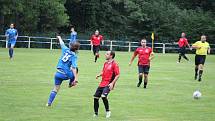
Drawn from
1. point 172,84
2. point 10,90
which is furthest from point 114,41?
point 10,90

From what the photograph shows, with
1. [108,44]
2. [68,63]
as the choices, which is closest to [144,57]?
[68,63]

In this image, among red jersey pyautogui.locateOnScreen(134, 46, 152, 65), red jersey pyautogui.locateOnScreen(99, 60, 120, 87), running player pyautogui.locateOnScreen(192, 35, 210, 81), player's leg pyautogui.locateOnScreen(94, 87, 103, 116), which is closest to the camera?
player's leg pyautogui.locateOnScreen(94, 87, 103, 116)

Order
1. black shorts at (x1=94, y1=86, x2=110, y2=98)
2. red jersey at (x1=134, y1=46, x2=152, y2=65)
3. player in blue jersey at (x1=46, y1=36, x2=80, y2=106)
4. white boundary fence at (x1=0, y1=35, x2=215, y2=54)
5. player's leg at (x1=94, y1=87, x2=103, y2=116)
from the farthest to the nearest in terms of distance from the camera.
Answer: white boundary fence at (x1=0, y1=35, x2=215, y2=54) → red jersey at (x1=134, y1=46, x2=152, y2=65) → player in blue jersey at (x1=46, y1=36, x2=80, y2=106) → player's leg at (x1=94, y1=87, x2=103, y2=116) → black shorts at (x1=94, y1=86, x2=110, y2=98)

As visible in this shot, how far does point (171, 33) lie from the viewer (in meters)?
62.3

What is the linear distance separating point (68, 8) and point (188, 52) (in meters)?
17.0

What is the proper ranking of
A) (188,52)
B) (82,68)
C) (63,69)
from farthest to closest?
(188,52) → (82,68) → (63,69)

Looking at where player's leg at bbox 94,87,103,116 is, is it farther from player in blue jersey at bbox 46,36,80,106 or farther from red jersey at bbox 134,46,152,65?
red jersey at bbox 134,46,152,65

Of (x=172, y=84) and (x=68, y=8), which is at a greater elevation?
(x=68, y=8)

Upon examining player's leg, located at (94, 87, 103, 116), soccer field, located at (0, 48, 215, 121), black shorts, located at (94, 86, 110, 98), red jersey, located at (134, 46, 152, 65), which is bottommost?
soccer field, located at (0, 48, 215, 121)

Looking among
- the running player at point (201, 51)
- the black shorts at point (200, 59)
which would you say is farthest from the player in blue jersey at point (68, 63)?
the black shorts at point (200, 59)

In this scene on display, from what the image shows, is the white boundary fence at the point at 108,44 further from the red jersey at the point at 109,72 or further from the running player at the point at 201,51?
the red jersey at the point at 109,72

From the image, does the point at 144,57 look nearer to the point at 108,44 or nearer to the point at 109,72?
the point at 109,72

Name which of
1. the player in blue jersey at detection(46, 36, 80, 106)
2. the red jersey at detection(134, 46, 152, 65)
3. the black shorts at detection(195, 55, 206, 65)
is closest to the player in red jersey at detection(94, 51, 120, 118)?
the player in blue jersey at detection(46, 36, 80, 106)

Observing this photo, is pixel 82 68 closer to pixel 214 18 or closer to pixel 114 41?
pixel 114 41
